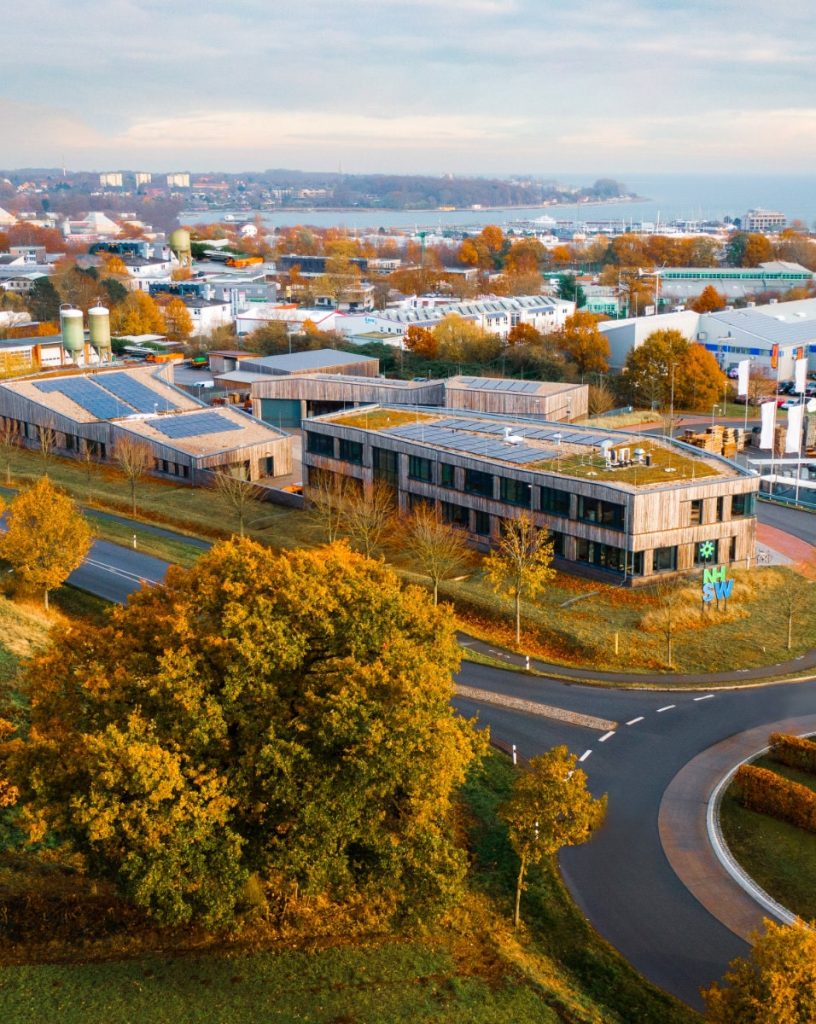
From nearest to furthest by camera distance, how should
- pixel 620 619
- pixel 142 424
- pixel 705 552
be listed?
pixel 620 619
pixel 705 552
pixel 142 424

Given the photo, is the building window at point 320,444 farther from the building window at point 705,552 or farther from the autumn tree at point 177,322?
the autumn tree at point 177,322

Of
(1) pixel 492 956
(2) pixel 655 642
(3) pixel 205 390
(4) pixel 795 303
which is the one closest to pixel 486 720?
(2) pixel 655 642

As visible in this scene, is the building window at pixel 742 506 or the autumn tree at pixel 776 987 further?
the building window at pixel 742 506

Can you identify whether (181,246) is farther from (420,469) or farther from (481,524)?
(481,524)

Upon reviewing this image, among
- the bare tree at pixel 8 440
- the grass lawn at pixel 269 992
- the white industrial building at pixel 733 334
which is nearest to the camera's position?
the grass lawn at pixel 269 992

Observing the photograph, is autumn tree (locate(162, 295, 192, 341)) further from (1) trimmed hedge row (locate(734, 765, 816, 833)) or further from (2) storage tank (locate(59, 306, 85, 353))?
(1) trimmed hedge row (locate(734, 765, 816, 833))

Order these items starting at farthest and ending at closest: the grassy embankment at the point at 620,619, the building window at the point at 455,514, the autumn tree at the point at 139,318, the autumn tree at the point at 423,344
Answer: the autumn tree at the point at 139,318 < the autumn tree at the point at 423,344 < the building window at the point at 455,514 < the grassy embankment at the point at 620,619

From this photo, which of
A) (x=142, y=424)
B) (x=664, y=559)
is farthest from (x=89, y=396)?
(x=664, y=559)

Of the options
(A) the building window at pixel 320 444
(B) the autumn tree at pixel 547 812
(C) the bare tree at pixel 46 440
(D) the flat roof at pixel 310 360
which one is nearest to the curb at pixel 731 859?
(B) the autumn tree at pixel 547 812
